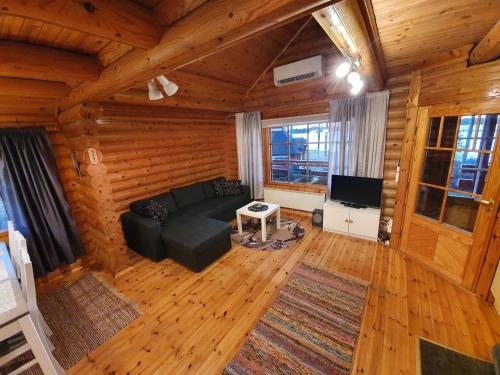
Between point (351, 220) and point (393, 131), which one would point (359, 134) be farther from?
point (351, 220)

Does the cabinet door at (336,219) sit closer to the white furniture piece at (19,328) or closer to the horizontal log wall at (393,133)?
the horizontal log wall at (393,133)

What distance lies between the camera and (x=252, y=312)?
2.04 metres

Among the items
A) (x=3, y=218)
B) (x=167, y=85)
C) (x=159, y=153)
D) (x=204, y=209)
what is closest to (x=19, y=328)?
(x=3, y=218)

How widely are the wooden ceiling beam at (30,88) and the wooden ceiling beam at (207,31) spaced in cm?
91

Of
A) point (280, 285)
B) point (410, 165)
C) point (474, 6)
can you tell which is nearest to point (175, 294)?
point (280, 285)

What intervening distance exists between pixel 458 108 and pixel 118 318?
3.95 m

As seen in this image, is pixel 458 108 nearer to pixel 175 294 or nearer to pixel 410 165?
pixel 410 165

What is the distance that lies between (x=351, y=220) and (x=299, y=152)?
1638mm

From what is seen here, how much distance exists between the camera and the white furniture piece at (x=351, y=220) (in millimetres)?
3098

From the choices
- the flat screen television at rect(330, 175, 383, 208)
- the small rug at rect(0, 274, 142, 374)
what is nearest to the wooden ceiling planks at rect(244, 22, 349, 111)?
the flat screen television at rect(330, 175, 383, 208)

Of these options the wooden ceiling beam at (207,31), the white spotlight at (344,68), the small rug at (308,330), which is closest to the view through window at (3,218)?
the wooden ceiling beam at (207,31)

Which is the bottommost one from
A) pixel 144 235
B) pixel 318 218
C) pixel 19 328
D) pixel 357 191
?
pixel 318 218

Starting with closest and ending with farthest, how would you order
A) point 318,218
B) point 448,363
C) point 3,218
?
point 448,363 < point 3,218 < point 318,218

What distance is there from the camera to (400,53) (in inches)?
86.2
